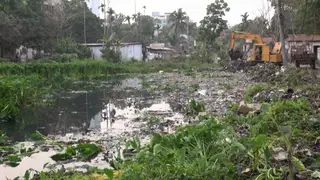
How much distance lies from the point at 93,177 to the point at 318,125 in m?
3.55

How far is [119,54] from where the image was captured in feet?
126

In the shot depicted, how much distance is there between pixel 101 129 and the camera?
8766mm

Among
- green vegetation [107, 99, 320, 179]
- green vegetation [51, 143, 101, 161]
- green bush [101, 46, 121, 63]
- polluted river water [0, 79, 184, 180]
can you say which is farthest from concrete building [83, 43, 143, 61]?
green vegetation [107, 99, 320, 179]

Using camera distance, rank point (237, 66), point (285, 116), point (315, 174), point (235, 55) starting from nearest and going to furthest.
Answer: point (315, 174) → point (285, 116) → point (237, 66) → point (235, 55)

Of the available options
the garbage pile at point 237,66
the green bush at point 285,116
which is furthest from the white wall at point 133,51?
the green bush at point 285,116

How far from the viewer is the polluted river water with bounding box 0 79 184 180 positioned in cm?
591

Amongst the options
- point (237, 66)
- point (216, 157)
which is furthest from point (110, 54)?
point (216, 157)

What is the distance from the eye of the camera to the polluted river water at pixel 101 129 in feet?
19.4

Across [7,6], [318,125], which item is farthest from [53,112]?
[7,6]

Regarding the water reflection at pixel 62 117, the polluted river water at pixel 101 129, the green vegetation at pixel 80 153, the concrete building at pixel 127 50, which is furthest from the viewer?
the concrete building at pixel 127 50

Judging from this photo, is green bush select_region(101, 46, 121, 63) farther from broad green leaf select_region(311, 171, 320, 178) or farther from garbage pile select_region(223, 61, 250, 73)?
broad green leaf select_region(311, 171, 320, 178)

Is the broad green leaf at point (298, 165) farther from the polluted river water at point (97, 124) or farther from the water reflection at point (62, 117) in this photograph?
the water reflection at point (62, 117)

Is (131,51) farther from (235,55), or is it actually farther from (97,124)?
(97,124)

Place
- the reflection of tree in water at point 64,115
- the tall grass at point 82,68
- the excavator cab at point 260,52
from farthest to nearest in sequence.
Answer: the excavator cab at point 260,52
the tall grass at point 82,68
the reflection of tree in water at point 64,115
